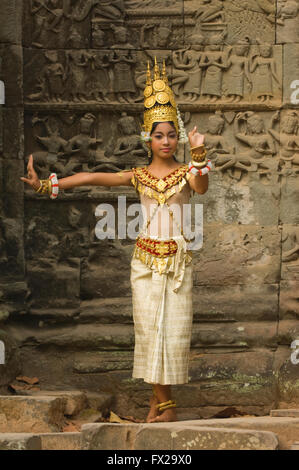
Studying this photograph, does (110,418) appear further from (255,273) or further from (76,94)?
(76,94)

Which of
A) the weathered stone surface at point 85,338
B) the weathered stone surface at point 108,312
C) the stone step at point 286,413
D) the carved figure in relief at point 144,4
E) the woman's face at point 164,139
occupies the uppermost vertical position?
the carved figure in relief at point 144,4

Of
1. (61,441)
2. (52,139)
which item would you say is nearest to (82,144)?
(52,139)

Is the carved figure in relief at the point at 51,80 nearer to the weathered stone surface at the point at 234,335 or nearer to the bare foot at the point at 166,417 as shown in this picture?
the weathered stone surface at the point at 234,335

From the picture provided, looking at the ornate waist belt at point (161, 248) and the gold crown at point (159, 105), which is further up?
the gold crown at point (159, 105)

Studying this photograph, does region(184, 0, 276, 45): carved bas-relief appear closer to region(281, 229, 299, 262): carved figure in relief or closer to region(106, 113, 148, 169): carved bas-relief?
region(106, 113, 148, 169): carved bas-relief

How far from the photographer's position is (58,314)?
7406 millimetres

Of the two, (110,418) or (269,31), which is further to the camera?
(269,31)

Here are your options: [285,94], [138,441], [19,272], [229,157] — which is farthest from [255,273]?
[138,441]

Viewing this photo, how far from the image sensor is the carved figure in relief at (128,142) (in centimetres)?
746

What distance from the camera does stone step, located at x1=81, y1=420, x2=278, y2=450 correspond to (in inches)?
175

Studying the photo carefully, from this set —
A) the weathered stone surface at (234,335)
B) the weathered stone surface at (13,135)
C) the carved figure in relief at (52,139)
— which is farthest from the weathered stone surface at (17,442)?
the carved figure in relief at (52,139)

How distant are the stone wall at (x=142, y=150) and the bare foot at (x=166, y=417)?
62.9 inches

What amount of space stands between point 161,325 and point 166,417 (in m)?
0.65

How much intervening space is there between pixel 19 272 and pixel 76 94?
168cm
